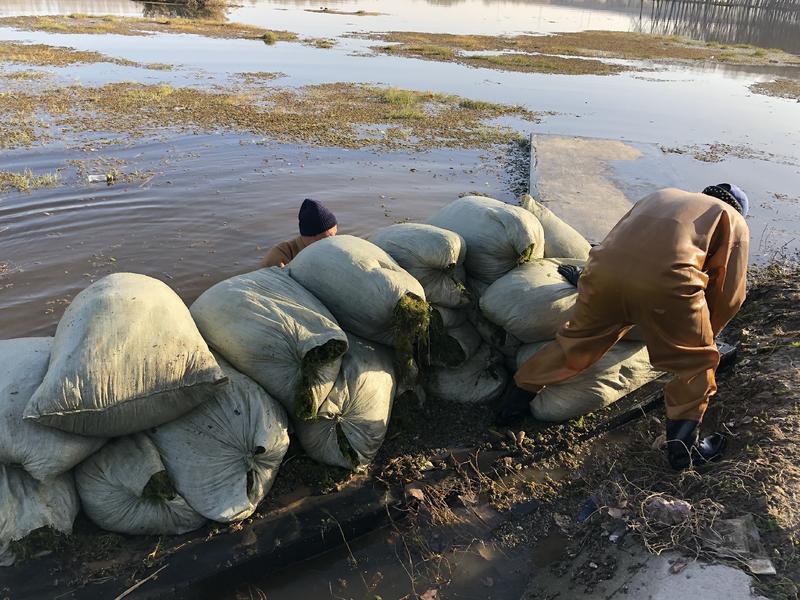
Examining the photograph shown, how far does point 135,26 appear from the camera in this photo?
23938mm

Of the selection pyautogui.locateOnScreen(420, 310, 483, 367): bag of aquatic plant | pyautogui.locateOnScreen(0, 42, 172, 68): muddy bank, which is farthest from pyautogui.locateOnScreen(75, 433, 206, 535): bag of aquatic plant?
pyautogui.locateOnScreen(0, 42, 172, 68): muddy bank

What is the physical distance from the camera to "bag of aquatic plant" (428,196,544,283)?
122 inches

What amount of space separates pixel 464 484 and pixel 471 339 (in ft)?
2.87

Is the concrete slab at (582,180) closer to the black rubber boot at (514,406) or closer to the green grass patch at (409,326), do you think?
the black rubber boot at (514,406)

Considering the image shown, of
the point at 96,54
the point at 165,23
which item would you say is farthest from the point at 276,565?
the point at 165,23

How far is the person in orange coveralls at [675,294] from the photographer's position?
2299 millimetres

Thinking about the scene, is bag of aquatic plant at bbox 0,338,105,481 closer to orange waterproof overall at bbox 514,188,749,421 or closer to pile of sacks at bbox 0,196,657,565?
pile of sacks at bbox 0,196,657,565

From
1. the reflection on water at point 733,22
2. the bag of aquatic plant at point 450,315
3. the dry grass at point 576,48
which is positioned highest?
the reflection on water at point 733,22

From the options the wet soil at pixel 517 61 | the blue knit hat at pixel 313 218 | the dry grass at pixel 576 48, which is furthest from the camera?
the dry grass at pixel 576 48

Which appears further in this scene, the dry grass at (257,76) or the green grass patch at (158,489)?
the dry grass at (257,76)

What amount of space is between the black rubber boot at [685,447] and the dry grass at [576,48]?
19039 millimetres

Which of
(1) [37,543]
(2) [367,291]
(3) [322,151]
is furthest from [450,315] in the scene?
(3) [322,151]

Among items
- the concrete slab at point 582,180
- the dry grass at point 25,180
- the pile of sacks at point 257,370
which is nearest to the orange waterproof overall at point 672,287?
the pile of sacks at point 257,370

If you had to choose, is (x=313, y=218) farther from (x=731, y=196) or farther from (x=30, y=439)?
(x=731, y=196)
